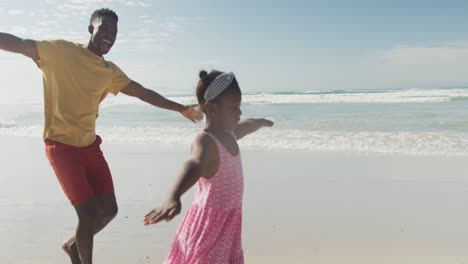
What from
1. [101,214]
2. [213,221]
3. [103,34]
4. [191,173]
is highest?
[103,34]

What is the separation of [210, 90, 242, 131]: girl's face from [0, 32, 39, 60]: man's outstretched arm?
1.38 metres

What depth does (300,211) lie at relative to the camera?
17.9 feet

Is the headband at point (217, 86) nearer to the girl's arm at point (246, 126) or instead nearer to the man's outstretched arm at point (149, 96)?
the girl's arm at point (246, 126)

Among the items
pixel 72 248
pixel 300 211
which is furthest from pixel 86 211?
pixel 300 211

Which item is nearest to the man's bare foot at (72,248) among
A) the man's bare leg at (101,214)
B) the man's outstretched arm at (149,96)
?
the man's bare leg at (101,214)

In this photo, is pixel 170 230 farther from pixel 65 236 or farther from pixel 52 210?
pixel 52 210

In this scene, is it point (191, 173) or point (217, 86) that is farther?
point (217, 86)

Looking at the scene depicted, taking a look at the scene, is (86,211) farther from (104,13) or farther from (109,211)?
(104,13)

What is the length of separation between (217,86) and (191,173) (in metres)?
0.50

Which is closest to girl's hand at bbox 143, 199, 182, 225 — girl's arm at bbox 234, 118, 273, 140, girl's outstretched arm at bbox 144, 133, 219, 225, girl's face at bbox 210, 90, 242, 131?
girl's outstretched arm at bbox 144, 133, 219, 225

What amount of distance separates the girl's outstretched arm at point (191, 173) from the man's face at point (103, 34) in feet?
4.78

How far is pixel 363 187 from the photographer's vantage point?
6469 millimetres

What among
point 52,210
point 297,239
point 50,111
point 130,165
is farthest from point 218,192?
point 130,165

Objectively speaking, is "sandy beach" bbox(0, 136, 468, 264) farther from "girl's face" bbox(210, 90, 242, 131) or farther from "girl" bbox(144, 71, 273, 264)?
"girl's face" bbox(210, 90, 242, 131)
